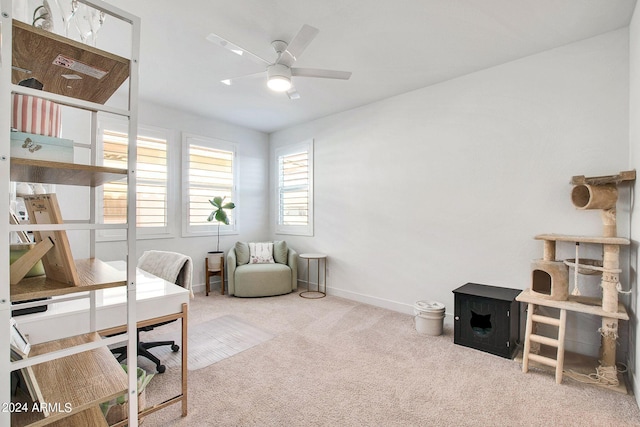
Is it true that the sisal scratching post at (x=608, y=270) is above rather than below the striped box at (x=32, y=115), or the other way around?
below

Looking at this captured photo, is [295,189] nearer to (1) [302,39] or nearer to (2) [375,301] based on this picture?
(2) [375,301]

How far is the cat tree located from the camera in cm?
207

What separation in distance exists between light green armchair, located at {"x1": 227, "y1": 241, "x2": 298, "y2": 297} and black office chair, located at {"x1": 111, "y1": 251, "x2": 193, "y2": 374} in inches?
64.5

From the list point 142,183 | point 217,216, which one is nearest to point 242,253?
point 217,216

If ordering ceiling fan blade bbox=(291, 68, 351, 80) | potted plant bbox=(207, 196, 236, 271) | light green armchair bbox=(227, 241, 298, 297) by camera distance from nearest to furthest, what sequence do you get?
ceiling fan blade bbox=(291, 68, 351, 80) < light green armchair bbox=(227, 241, 298, 297) < potted plant bbox=(207, 196, 236, 271)

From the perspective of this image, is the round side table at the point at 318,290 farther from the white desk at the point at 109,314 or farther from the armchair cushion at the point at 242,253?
the white desk at the point at 109,314

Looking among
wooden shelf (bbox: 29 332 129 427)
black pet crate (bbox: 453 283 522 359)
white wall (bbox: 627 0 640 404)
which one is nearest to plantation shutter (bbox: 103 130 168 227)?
wooden shelf (bbox: 29 332 129 427)

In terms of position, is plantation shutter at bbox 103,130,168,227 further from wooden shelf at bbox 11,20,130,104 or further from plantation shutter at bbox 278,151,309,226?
wooden shelf at bbox 11,20,130,104

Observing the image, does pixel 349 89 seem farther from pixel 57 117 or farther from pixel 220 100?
pixel 57 117

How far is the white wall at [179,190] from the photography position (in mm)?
3494

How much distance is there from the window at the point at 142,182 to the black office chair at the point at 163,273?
1574mm

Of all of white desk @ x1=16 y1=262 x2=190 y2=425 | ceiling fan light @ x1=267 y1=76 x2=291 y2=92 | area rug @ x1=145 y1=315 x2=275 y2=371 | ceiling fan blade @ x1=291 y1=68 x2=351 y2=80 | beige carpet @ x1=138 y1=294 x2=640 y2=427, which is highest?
ceiling fan blade @ x1=291 y1=68 x2=351 y2=80

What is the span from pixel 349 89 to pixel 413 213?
1658 millimetres

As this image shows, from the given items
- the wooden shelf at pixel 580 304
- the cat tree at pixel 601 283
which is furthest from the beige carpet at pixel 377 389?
the wooden shelf at pixel 580 304
